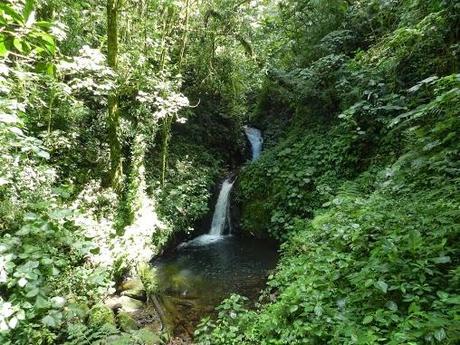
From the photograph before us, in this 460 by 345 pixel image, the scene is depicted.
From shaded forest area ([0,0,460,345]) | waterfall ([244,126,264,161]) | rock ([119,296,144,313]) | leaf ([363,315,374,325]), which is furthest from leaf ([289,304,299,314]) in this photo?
waterfall ([244,126,264,161])

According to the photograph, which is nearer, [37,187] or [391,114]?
[37,187]

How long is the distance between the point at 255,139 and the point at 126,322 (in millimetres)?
10336

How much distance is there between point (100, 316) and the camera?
15.6ft

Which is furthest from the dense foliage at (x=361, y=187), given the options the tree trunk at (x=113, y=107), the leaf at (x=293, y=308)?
the tree trunk at (x=113, y=107)

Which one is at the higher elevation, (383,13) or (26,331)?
(383,13)

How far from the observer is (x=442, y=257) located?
2.66 meters

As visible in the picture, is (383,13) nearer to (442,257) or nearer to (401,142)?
(401,142)

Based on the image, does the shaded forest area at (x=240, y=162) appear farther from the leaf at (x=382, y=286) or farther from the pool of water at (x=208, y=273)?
the pool of water at (x=208, y=273)

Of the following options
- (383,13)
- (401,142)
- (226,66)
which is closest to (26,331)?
(401,142)

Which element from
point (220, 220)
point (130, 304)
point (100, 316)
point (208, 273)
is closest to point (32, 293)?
point (100, 316)

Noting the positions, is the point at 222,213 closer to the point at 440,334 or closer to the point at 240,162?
the point at 240,162

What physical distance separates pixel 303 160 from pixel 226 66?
4501mm

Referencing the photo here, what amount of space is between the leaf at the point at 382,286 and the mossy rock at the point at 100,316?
11.6 feet

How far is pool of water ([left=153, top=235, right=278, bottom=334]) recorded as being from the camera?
5965mm
